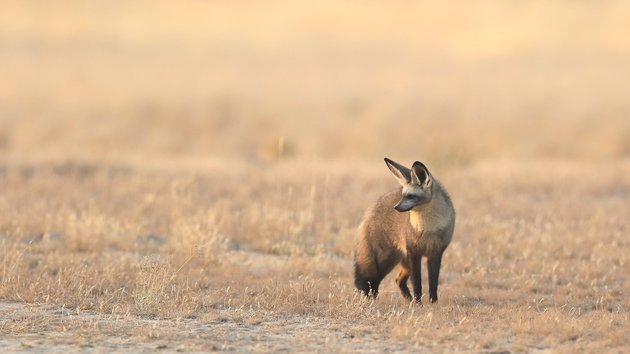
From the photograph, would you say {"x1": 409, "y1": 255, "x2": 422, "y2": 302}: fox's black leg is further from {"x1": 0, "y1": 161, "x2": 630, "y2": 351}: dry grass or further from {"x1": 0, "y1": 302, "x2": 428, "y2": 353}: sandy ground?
{"x1": 0, "y1": 302, "x2": 428, "y2": 353}: sandy ground

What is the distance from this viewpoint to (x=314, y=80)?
41781mm

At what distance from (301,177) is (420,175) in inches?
409

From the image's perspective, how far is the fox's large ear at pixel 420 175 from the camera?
34.9 ft

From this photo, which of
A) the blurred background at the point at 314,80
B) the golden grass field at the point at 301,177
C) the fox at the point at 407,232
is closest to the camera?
the golden grass field at the point at 301,177

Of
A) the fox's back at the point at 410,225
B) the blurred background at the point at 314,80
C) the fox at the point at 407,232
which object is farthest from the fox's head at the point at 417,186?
the blurred background at the point at 314,80

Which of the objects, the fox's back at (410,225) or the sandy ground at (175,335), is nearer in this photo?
the sandy ground at (175,335)

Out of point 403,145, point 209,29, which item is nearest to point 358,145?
point 403,145

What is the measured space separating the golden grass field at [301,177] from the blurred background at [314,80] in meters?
0.15

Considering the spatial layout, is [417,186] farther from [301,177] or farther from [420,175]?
[301,177]

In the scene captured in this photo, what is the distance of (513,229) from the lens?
1554 centimetres

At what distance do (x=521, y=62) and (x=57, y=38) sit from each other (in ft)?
75.7

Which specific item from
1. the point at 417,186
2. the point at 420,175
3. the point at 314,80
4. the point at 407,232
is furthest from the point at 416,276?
the point at 314,80

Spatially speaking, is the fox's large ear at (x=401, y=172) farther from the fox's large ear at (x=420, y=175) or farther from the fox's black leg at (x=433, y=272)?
the fox's black leg at (x=433, y=272)

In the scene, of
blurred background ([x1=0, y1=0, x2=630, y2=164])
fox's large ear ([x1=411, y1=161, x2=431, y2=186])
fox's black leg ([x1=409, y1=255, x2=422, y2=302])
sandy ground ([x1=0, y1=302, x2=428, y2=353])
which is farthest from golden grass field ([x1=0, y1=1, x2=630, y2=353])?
fox's large ear ([x1=411, y1=161, x2=431, y2=186])
